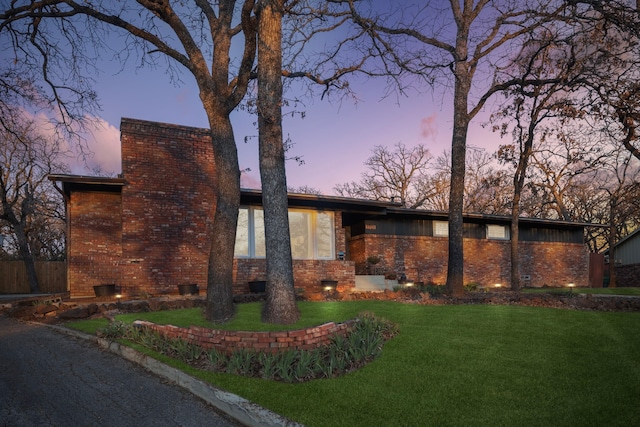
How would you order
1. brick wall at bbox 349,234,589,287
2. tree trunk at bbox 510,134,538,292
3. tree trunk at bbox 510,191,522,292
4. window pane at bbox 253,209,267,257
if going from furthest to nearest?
brick wall at bbox 349,234,589,287 → tree trunk at bbox 510,134,538,292 → tree trunk at bbox 510,191,522,292 → window pane at bbox 253,209,267,257

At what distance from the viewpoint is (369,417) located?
4270 mm

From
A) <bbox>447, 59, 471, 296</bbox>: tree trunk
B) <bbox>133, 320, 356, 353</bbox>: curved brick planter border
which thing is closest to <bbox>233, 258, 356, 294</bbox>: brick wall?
<bbox>447, 59, 471, 296</bbox>: tree trunk

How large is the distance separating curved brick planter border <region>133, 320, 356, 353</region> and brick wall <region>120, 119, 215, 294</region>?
7.22 m

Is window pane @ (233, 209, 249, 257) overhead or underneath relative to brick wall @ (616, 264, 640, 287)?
overhead

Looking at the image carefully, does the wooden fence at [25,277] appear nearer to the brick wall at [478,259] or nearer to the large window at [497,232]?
the brick wall at [478,259]

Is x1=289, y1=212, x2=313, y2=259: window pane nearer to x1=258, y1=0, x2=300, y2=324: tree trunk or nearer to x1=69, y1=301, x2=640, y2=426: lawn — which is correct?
x1=258, y1=0, x2=300, y2=324: tree trunk

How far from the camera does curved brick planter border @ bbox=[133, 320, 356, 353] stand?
6105 millimetres

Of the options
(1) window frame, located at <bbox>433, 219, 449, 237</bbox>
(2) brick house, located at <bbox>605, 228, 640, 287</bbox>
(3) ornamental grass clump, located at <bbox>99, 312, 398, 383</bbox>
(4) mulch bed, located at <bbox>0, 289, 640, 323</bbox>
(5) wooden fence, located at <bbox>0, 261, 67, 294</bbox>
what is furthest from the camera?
(2) brick house, located at <bbox>605, 228, 640, 287</bbox>

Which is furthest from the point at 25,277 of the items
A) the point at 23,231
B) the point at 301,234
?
the point at 301,234

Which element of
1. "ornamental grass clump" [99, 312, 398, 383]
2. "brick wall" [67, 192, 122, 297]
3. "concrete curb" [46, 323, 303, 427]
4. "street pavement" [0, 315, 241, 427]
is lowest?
"street pavement" [0, 315, 241, 427]

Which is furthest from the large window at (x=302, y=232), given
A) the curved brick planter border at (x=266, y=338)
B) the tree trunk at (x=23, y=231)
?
the tree trunk at (x=23, y=231)

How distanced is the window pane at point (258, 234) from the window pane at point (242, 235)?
0.29 meters

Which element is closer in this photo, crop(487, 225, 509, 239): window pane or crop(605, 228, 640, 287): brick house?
crop(487, 225, 509, 239): window pane

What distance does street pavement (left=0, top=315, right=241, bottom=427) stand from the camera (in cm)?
455
